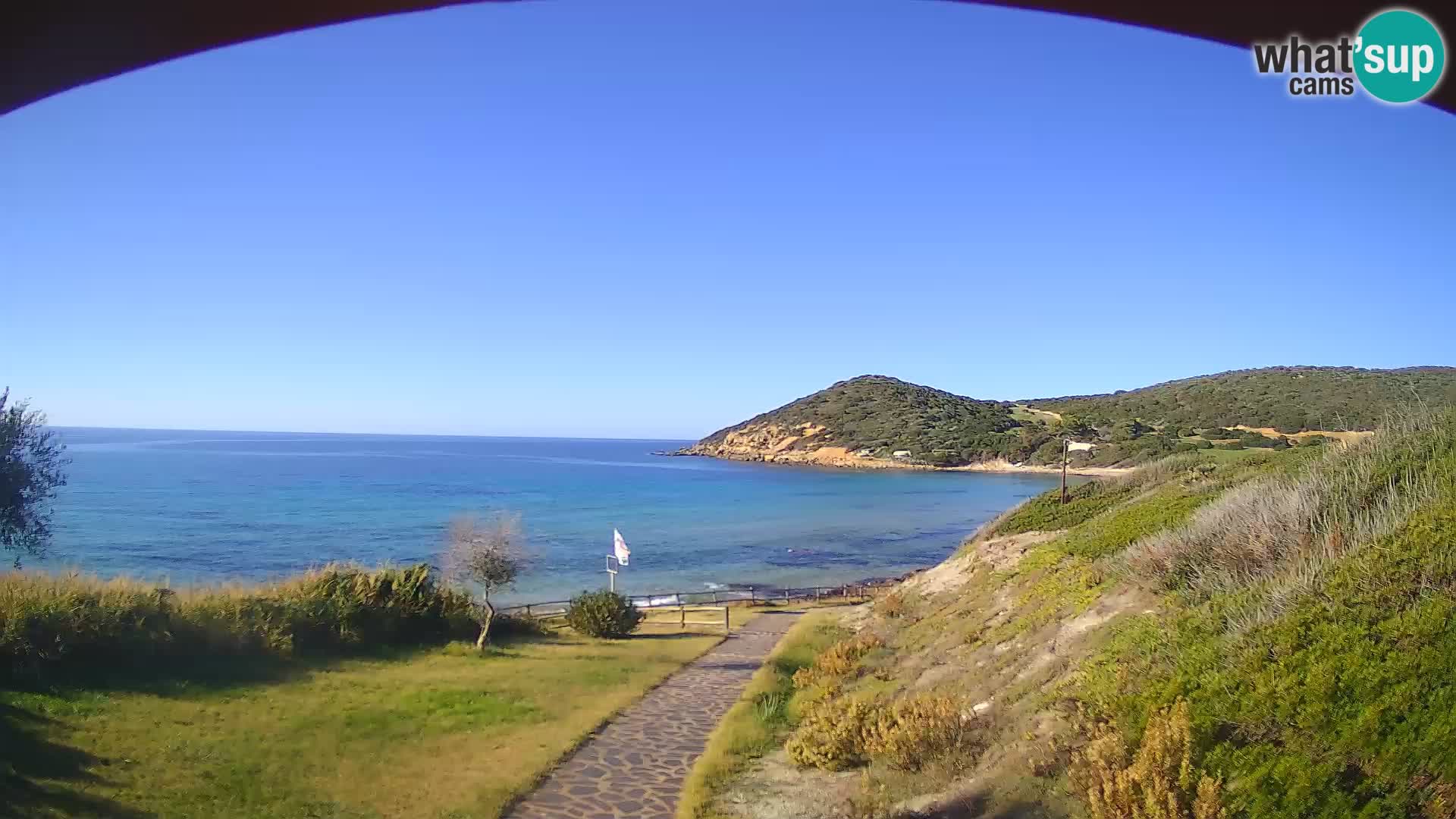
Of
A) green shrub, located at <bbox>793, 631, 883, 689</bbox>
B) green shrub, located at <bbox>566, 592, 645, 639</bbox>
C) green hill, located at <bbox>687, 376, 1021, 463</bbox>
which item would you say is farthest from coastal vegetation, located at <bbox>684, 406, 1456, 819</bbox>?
green hill, located at <bbox>687, 376, 1021, 463</bbox>

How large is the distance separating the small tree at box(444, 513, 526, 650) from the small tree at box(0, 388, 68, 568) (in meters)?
7.04

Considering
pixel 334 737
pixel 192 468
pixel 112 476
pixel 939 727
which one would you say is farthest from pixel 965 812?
pixel 192 468

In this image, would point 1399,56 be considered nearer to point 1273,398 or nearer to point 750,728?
point 750,728

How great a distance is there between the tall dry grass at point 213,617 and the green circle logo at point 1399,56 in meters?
14.0

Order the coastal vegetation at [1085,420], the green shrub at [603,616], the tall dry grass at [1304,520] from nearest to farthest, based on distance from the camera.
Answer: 1. the tall dry grass at [1304,520]
2. the green shrub at [603,616]
3. the coastal vegetation at [1085,420]

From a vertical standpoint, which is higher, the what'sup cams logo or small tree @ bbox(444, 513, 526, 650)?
the what'sup cams logo

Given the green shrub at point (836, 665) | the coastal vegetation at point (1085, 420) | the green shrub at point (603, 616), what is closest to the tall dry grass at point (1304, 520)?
the coastal vegetation at point (1085, 420)

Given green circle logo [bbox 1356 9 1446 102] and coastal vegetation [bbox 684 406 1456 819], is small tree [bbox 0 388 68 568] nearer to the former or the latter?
coastal vegetation [bbox 684 406 1456 819]

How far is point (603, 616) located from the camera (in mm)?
20453

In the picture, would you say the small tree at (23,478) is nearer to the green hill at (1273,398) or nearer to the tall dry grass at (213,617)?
the tall dry grass at (213,617)

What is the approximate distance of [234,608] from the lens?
47.0ft

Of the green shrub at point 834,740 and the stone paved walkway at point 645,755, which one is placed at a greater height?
the green shrub at point 834,740

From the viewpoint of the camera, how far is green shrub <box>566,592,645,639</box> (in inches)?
805

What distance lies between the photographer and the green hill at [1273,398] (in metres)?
46.0
